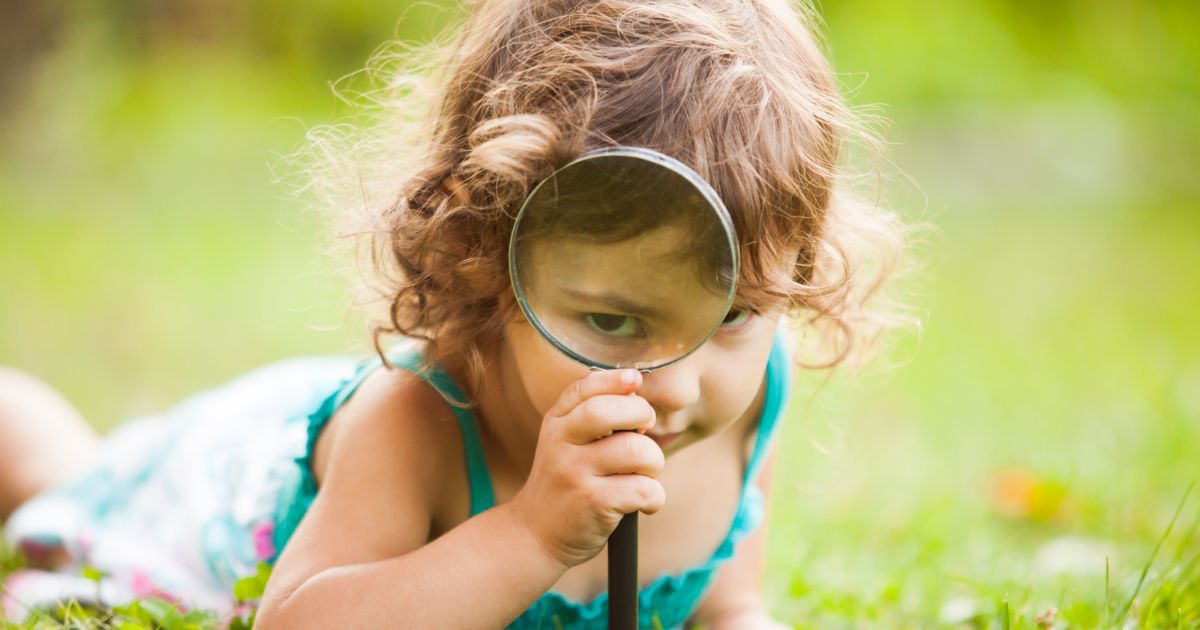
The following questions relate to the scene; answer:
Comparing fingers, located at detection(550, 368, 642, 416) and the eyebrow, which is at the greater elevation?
the eyebrow

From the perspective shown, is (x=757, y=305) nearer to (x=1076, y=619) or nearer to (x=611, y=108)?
(x=611, y=108)

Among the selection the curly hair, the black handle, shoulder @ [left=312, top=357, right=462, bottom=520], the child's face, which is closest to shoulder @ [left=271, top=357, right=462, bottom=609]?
shoulder @ [left=312, top=357, right=462, bottom=520]

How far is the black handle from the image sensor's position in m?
2.06

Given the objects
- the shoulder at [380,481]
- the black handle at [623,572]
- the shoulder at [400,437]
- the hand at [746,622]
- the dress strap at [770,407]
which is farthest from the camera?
the dress strap at [770,407]

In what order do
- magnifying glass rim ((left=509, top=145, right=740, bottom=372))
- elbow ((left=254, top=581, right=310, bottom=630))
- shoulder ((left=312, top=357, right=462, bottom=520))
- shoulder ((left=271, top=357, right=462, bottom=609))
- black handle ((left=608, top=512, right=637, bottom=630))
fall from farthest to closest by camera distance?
shoulder ((left=312, top=357, right=462, bottom=520)) → shoulder ((left=271, top=357, right=462, bottom=609)) → elbow ((left=254, top=581, right=310, bottom=630)) → black handle ((left=608, top=512, right=637, bottom=630)) → magnifying glass rim ((left=509, top=145, right=740, bottom=372))

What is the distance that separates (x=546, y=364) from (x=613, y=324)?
23 centimetres

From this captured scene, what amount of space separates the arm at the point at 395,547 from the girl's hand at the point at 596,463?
0.09 metres

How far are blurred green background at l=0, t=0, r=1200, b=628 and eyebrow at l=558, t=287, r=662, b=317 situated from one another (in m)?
1.00

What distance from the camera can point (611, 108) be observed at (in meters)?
2.09

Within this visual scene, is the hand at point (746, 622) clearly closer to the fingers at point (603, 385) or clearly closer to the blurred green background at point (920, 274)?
the blurred green background at point (920, 274)

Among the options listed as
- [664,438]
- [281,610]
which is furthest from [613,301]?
[281,610]

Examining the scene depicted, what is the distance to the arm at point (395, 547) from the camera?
2.09 m

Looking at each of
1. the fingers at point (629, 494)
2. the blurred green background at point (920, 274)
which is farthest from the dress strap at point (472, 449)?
the fingers at point (629, 494)

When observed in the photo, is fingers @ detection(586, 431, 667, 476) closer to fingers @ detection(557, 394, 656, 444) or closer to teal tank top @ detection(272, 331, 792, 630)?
fingers @ detection(557, 394, 656, 444)
